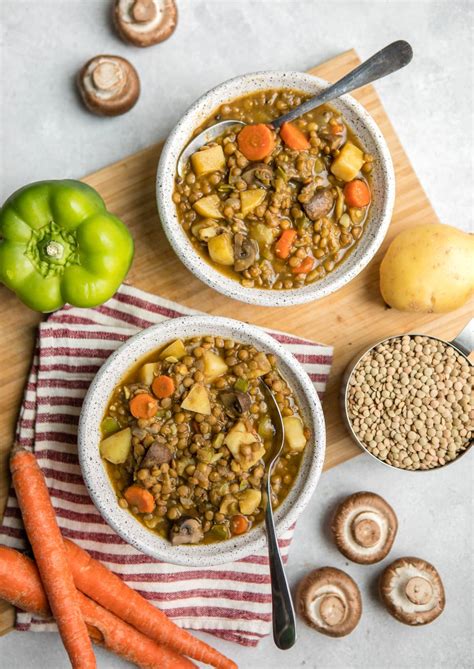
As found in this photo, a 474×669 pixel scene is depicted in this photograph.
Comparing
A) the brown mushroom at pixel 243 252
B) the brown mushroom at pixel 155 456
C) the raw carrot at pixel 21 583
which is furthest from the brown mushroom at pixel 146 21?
the raw carrot at pixel 21 583

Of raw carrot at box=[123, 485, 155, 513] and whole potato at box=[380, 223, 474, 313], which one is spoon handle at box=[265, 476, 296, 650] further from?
whole potato at box=[380, 223, 474, 313]

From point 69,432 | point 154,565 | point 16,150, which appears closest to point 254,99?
point 16,150

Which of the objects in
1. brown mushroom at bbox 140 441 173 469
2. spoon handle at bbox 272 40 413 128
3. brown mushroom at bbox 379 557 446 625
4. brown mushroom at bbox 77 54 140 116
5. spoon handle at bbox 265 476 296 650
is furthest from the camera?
brown mushroom at bbox 379 557 446 625

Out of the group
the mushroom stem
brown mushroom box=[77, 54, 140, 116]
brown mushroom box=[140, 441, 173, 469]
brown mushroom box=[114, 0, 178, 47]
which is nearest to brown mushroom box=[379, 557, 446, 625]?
the mushroom stem

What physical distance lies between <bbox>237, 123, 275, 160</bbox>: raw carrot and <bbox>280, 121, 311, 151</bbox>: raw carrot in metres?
0.07

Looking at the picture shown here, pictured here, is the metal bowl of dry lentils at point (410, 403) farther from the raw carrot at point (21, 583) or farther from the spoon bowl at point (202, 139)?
the raw carrot at point (21, 583)

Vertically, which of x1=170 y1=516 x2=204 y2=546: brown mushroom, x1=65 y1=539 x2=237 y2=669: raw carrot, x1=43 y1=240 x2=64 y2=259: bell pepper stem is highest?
x1=43 y1=240 x2=64 y2=259: bell pepper stem

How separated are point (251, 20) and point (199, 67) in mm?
422

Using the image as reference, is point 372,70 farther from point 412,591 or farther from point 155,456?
point 412,591

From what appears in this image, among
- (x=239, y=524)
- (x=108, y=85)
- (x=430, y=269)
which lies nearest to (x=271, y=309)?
(x=430, y=269)

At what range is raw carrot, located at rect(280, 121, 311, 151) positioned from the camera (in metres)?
3.61

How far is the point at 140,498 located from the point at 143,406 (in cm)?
45

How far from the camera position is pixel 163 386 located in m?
3.48

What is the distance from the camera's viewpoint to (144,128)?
4031 millimetres
